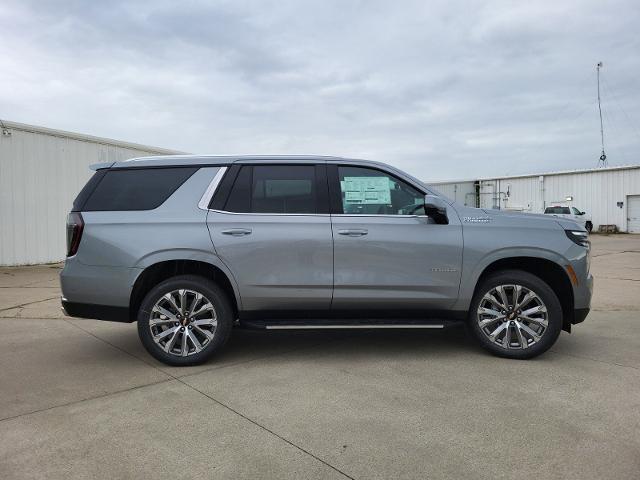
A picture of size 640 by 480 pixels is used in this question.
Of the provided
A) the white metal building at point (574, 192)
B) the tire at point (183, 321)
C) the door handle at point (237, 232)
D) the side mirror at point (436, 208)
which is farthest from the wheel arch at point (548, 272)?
the white metal building at point (574, 192)

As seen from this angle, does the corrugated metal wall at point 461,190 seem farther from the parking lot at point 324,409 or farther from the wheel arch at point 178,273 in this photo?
the wheel arch at point 178,273

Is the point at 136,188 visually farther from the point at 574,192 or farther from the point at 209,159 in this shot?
the point at 574,192

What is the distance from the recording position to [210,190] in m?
4.84

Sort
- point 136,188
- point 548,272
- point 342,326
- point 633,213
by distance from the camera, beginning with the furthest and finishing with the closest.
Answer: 1. point 633,213
2. point 548,272
3. point 136,188
4. point 342,326

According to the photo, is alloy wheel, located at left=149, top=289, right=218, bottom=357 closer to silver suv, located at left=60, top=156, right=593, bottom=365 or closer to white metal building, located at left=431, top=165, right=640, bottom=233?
silver suv, located at left=60, top=156, right=593, bottom=365

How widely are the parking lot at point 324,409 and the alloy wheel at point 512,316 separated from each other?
0.23m

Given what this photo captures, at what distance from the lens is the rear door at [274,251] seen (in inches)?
185

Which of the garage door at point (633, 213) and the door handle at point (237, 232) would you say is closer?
the door handle at point (237, 232)

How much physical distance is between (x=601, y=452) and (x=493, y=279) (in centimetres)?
202

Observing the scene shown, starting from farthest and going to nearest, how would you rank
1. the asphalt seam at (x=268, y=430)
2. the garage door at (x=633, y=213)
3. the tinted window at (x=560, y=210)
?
the garage door at (x=633, y=213), the tinted window at (x=560, y=210), the asphalt seam at (x=268, y=430)

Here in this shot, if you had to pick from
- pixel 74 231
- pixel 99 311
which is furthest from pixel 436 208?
pixel 74 231

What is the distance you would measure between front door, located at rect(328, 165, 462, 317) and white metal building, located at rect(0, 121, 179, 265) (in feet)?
35.4

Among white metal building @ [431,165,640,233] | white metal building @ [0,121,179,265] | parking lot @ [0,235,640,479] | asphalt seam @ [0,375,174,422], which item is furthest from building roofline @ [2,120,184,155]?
white metal building @ [431,165,640,233]

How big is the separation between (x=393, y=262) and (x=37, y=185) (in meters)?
11.6
